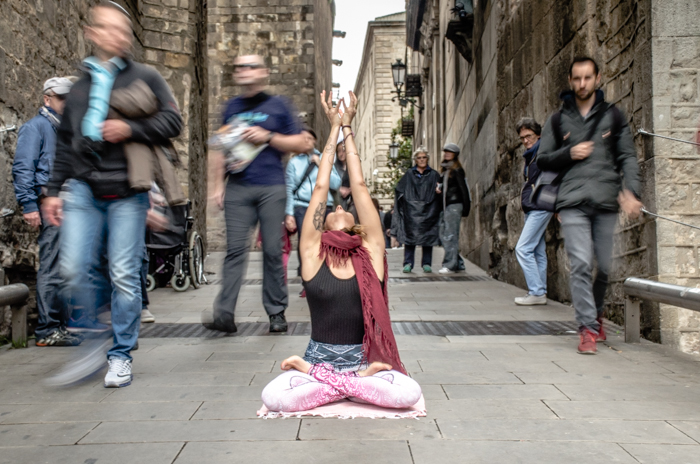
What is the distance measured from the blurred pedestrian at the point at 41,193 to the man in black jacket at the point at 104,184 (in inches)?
48.3

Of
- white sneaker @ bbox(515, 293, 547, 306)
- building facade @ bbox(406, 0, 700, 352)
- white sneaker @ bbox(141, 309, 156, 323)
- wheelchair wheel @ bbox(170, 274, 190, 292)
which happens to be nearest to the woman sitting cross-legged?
building facade @ bbox(406, 0, 700, 352)

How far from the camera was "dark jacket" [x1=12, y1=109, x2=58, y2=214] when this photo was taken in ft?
15.3

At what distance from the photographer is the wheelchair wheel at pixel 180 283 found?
8234 mm

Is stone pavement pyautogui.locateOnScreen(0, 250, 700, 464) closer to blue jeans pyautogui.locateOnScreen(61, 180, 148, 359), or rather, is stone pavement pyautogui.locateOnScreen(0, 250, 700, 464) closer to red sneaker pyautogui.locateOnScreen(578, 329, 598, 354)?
red sneaker pyautogui.locateOnScreen(578, 329, 598, 354)

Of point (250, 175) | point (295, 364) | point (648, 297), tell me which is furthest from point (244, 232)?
point (648, 297)

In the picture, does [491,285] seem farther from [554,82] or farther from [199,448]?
[199,448]

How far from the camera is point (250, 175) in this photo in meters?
4.82

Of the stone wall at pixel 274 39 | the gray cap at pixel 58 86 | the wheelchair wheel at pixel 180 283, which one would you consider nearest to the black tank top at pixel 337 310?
the gray cap at pixel 58 86

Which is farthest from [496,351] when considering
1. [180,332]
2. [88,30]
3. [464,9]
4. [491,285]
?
[464,9]

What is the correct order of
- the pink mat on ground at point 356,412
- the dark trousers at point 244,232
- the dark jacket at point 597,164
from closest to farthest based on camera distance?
the pink mat on ground at point 356,412 < the dark jacket at point 597,164 < the dark trousers at point 244,232

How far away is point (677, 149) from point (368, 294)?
260 cm

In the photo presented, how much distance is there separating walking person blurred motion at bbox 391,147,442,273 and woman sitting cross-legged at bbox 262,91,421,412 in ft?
22.8

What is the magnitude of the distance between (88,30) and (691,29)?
3632mm

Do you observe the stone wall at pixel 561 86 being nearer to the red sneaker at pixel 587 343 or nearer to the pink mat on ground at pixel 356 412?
the red sneaker at pixel 587 343
